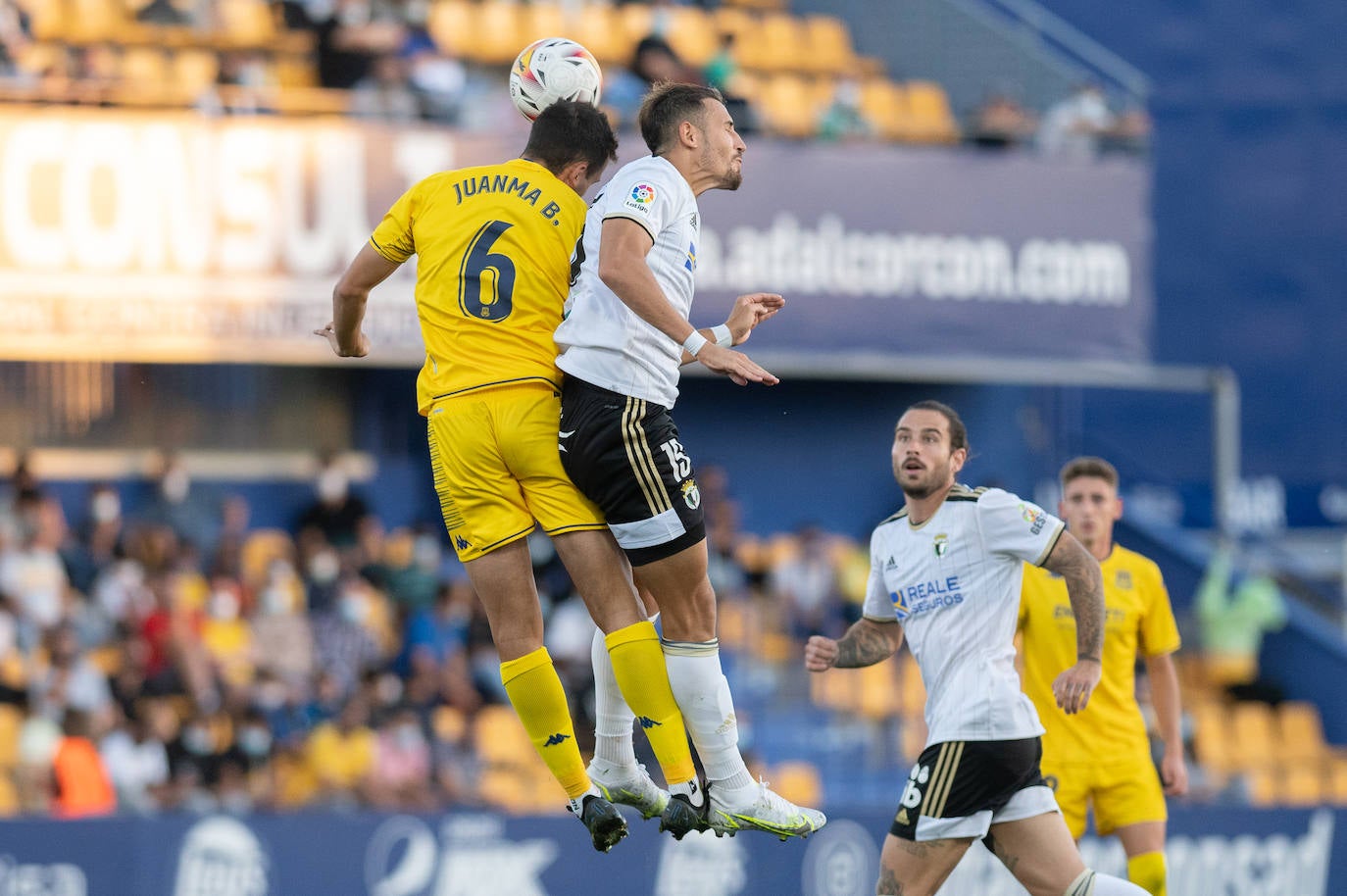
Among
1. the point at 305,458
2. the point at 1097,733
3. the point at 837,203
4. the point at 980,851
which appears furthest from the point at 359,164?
the point at 1097,733

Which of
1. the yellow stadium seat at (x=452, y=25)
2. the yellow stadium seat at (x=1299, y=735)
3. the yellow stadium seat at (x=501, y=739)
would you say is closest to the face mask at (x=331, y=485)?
the yellow stadium seat at (x=501, y=739)

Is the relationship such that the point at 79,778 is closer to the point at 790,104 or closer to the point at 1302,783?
the point at 790,104

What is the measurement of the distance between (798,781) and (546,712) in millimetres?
7113

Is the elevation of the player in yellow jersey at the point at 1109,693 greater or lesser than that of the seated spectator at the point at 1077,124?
lesser

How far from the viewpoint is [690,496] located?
6.34 metres

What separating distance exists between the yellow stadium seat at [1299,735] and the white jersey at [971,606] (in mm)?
8756

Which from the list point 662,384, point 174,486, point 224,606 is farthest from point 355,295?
point 174,486

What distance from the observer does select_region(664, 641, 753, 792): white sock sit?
6430 mm

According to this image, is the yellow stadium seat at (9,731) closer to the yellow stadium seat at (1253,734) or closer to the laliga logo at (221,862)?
the laliga logo at (221,862)

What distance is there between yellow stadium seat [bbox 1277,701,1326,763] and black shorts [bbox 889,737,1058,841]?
8699 mm

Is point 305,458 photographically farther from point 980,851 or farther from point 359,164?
point 980,851

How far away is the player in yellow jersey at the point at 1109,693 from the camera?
8672mm

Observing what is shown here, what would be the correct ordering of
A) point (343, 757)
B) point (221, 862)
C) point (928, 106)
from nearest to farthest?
point (221, 862), point (343, 757), point (928, 106)

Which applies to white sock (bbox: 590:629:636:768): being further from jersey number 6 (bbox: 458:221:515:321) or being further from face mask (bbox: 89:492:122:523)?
face mask (bbox: 89:492:122:523)
